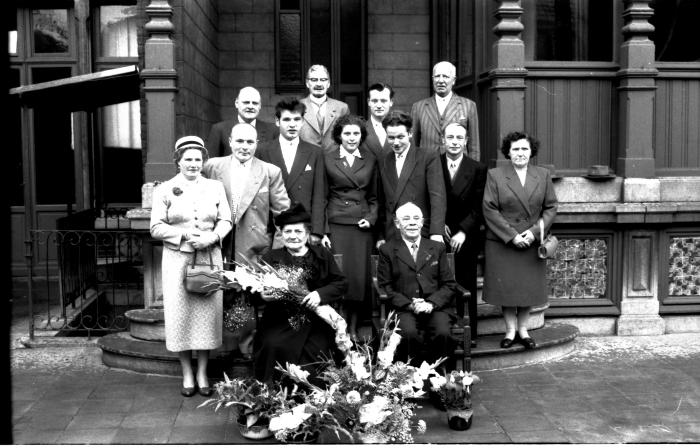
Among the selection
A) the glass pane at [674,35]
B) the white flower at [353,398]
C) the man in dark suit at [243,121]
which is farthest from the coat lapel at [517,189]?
the white flower at [353,398]

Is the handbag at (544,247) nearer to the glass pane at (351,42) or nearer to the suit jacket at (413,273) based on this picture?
the suit jacket at (413,273)

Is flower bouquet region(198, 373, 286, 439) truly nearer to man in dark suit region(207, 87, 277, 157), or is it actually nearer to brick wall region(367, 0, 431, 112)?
man in dark suit region(207, 87, 277, 157)

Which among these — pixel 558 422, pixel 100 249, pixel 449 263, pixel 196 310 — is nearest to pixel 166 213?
pixel 196 310

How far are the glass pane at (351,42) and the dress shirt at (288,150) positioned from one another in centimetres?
505

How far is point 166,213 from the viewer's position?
696 centimetres

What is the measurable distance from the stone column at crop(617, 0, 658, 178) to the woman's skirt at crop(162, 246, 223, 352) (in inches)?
186

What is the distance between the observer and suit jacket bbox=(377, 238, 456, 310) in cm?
685

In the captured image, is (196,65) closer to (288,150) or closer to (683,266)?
(288,150)

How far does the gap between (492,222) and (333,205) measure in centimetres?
148

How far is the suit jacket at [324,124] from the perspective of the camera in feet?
26.6

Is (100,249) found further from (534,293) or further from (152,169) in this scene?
(534,293)

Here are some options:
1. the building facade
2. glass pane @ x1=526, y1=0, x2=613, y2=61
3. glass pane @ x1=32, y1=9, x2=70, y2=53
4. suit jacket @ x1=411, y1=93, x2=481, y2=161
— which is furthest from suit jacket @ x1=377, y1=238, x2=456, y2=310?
glass pane @ x1=32, y1=9, x2=70, y2=53

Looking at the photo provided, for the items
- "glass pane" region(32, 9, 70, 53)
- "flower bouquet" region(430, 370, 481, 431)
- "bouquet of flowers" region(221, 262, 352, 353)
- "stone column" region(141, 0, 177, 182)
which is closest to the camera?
"bouquet of flowers" region(221, 262, 352, 353)

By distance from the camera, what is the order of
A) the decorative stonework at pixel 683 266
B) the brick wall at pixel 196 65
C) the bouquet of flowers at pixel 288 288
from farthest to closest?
the decorative stonework at pixel 683 266, the brick wall at pixel 196 65, the bouquet of flowers at pixel 288 288
